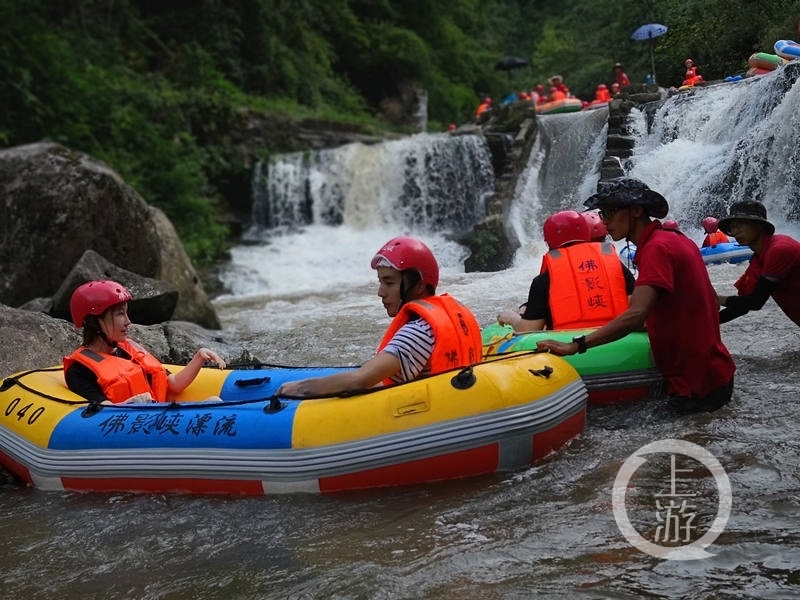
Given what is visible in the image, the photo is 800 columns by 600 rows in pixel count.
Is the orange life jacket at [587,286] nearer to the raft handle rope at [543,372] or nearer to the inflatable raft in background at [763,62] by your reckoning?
the raft handle rope at [543,372]

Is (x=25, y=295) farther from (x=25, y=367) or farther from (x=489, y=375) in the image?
(x=489, y=375)

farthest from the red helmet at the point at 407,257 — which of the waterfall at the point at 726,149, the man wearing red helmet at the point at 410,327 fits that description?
the waterfall at the point at 726,149

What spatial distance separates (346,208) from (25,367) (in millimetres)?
11781

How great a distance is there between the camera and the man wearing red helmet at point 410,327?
3.77 metres

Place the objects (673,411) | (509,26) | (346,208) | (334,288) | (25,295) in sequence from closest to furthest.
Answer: (673,411)
(25,295)
(334,288)
(346,208)
(509,26)

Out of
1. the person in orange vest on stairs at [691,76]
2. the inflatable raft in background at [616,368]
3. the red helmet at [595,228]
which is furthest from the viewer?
the person in orange vest on stairs at [691,76]

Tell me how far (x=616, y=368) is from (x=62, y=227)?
7184 millimetres

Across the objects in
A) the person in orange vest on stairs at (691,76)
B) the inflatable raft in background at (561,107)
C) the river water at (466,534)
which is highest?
the inflatable raft in background at (561,107)

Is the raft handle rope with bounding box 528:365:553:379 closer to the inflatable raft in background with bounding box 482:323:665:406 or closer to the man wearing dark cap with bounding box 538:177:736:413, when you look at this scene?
the man wearing dark cap with bounding box 538:177:736:413

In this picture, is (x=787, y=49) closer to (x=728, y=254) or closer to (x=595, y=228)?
(x=728, y=254)

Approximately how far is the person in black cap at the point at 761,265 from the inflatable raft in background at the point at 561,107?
45.8 ft

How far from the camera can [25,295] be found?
9695mm

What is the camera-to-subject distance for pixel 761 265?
16.7 feet

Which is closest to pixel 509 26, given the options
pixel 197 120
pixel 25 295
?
pixel 197 120
